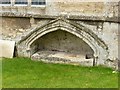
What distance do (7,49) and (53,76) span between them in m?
3.31

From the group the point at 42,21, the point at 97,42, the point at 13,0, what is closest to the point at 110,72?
the point at 97,42

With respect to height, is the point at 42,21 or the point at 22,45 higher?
the point at 42,21

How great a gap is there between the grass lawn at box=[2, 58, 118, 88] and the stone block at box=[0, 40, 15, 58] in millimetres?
733

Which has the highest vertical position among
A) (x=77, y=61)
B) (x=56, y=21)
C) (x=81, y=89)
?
(x=56, y=21)

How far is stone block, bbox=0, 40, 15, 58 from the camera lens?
43.5 ft

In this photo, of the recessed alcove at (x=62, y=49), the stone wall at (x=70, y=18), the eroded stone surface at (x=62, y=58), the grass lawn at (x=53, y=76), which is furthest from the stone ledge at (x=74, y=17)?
the grass lawn at (x=53, y=76)

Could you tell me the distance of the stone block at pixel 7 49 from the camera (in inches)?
522

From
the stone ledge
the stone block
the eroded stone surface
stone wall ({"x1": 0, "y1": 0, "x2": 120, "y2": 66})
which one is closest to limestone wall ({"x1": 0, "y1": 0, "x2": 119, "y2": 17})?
stone wall ({"x1": 0, "y1": 0, "x2": 120, "y2": 66})

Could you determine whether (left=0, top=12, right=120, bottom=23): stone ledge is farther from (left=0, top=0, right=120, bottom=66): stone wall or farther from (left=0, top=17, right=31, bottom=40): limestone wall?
(left=0, top=17, right=31, bottom=40): limestone wall

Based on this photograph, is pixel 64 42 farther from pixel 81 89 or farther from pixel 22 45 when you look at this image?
pixel 81 89

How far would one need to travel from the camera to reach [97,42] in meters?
12.0

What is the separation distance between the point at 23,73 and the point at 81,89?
2.43 meters

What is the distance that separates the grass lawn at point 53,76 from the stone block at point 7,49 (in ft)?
2.40

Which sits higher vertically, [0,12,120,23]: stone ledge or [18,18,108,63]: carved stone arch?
[0,12,120,23]: stone ledge
